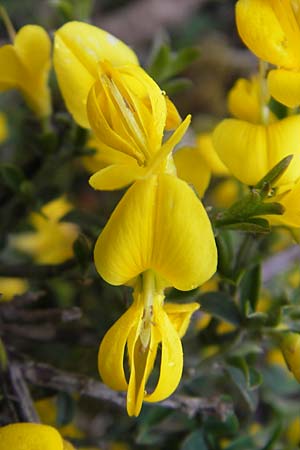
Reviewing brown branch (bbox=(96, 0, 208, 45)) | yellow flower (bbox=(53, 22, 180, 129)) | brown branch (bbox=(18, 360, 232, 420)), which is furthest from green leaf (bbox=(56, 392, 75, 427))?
brown branch (bbox=(96, 0, 208, 45))

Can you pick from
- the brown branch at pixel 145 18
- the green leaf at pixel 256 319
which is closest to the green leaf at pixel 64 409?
the green leaf at pixel 256 319

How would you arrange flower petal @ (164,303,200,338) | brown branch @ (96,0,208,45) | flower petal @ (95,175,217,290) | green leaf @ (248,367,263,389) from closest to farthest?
flower petal @ (95,175,217,290) → flower petal @ (164,303,200,338) → green leaf @ (248,367,263,389) → brown branch @ (96,0,208,45)

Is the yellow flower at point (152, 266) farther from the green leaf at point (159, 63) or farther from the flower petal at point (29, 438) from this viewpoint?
the green leaf at point (159, 63)

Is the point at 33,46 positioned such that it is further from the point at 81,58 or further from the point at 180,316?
the point at 180,316

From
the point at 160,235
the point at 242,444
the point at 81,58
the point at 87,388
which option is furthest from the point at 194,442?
the point at 81,58

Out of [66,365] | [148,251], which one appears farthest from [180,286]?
[66,365]

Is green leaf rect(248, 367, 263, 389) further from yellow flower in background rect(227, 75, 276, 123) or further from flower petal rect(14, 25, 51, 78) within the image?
flower petal rect(14, 25, 51, 78)
